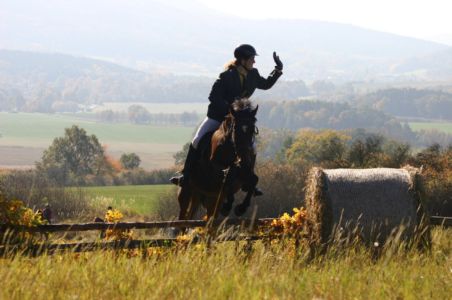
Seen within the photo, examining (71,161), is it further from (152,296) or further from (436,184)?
(152,296)

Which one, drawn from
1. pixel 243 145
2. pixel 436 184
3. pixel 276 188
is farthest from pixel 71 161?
pixel 243 145

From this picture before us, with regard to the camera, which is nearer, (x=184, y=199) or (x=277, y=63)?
(x=277, y=63)

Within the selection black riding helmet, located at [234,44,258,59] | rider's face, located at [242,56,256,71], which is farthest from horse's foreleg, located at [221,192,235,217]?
black riding helmet, located at [234,44,258,59]

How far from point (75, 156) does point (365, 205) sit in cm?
11593

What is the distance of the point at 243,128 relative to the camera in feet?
36.3

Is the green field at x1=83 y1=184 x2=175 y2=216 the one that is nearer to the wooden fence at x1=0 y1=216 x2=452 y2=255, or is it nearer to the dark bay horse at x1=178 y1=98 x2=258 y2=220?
the dark bay horse at x1=178 y1=98 x2=258 y2=220

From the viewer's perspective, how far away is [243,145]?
11.0 metres

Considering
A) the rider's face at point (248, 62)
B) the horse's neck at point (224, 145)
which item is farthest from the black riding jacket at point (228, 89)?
the horse's neck at point (224, 145)

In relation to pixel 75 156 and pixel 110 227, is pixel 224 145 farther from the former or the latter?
pixel 75 156

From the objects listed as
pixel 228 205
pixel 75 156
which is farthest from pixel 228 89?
pixel 75 156

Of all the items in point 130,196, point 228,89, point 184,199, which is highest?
point 228,89

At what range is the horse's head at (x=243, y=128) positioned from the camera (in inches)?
435

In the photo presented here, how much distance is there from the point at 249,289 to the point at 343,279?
48.9 inches

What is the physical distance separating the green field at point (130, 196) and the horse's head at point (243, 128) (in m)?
55.1
